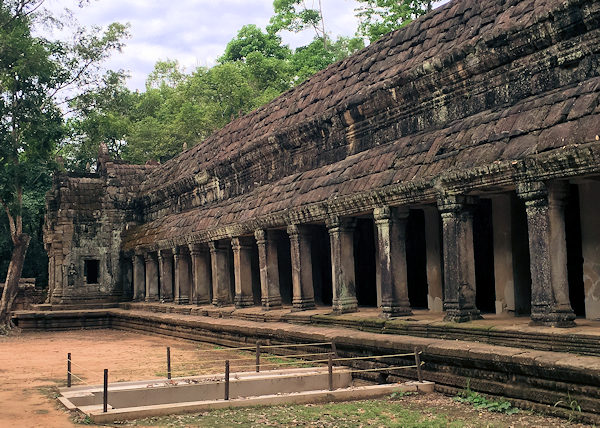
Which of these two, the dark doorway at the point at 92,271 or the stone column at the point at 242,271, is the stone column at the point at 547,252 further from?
the dark doorway at the point at 92,271

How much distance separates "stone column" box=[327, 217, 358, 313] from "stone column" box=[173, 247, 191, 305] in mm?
8606

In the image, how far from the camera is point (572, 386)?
23.5 feet

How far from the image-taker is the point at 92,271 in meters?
25.7

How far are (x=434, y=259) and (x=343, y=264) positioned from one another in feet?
5.27

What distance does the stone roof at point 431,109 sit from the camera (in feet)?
28.7

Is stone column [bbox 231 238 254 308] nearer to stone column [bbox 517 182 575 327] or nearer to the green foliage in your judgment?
stone column [bbox 517 182 575 327]

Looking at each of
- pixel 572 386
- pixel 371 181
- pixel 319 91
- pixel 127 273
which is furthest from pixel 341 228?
pixel 127 273

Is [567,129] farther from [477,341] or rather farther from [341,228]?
[341,228]

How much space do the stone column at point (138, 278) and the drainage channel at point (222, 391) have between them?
14683mm

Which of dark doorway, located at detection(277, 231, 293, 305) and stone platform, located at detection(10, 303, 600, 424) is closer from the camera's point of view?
stone platform, located at detection(10, 303, 600, 424)

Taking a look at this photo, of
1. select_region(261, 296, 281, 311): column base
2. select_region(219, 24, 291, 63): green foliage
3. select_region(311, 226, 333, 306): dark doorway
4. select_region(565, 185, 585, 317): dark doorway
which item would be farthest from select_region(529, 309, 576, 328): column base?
select_region(219, 24, 291, 63): green foliage

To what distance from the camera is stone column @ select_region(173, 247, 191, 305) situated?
2036 cm

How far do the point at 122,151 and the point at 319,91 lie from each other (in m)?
30.6

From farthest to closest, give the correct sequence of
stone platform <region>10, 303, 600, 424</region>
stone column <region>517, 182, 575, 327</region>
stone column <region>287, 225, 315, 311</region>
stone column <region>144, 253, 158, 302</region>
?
1. stone column <region>144, 253, 158, 302</region>
2. stone column <region>287, 225, 315, 311</region>
3. stone column <region>517, 182, 575, 327</region>
4. stone platform <region>10, 303, 600, 424</region>
